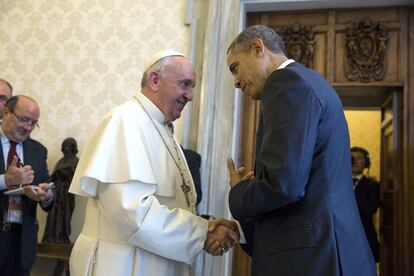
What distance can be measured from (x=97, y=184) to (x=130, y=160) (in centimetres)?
18

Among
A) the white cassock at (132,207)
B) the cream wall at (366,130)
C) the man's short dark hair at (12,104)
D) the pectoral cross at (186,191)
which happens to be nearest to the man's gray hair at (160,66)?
the white cassock at (132,207)

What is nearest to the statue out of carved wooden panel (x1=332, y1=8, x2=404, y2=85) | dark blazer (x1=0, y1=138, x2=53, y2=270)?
dark blazer (x1=0, y1=138, x2=53, y2=270)

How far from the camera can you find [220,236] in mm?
2021

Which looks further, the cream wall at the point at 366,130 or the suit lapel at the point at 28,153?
the cream wall at the point at 366,130

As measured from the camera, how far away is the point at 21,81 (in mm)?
4199

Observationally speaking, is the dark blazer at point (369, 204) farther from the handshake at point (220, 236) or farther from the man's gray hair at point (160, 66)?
the man's gray hair at point (160, 66)

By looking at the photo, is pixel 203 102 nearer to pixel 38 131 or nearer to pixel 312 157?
pixel 38 131

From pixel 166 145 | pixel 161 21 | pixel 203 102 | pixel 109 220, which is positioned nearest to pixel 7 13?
pixel 161 21

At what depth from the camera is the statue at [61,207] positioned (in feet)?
12.1

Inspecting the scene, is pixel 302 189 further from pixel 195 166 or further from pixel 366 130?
pixel 366 130

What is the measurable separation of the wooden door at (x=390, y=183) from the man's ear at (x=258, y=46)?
2.44 metres

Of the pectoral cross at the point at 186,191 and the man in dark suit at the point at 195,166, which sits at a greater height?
the man in dark suit at the point at 195,166

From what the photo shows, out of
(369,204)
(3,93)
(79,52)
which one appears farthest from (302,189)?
(369,204)

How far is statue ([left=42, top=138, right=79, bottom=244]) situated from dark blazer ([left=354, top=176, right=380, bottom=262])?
2.62 m
